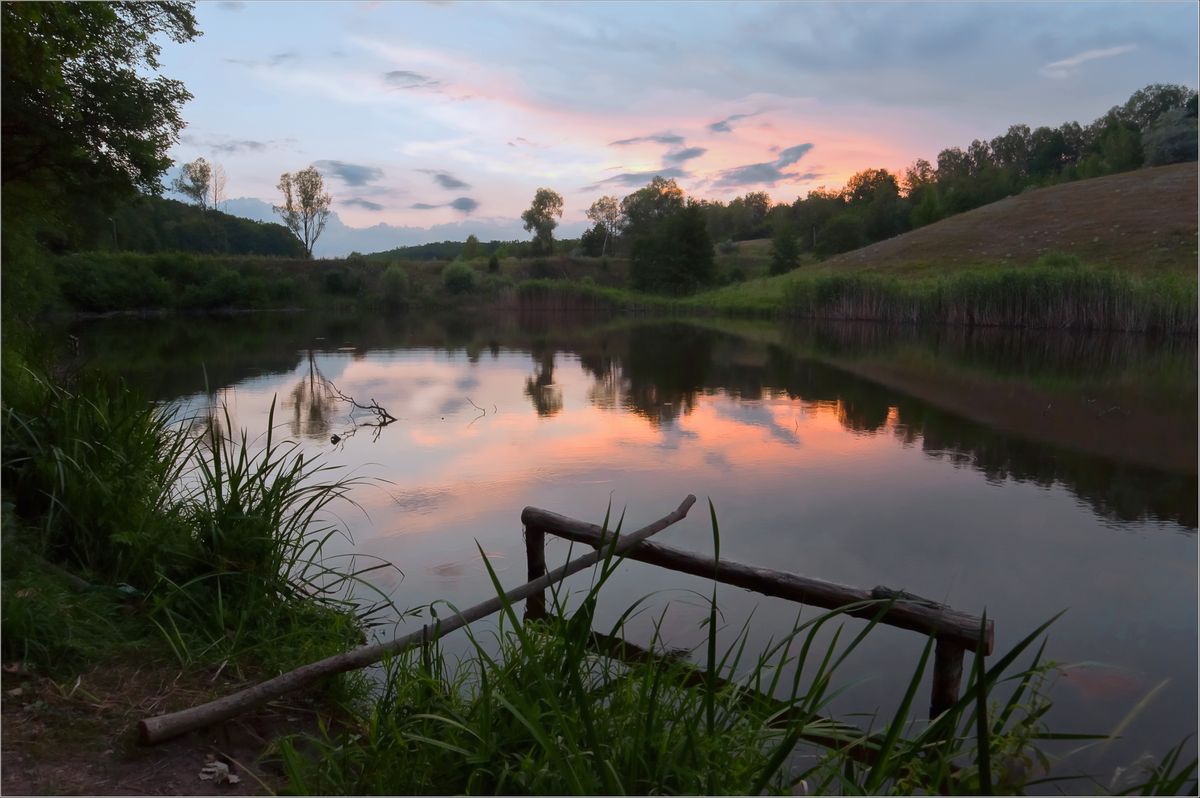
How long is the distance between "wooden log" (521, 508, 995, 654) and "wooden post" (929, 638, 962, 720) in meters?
0.09

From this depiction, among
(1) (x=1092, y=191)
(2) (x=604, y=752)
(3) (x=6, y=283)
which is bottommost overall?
(2) (x=604, y=752)

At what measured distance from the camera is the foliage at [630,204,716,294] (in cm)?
6022

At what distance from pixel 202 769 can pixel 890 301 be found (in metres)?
35.9

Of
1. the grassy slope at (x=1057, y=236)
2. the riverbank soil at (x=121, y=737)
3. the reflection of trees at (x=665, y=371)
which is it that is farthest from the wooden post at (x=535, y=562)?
the grassy slope at (x=1057, y=236)

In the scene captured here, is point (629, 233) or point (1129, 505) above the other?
point (629, 233)

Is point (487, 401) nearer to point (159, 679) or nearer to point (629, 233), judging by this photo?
point (159, 679)

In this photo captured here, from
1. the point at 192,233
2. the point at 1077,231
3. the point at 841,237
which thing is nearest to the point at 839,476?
the point at 1077,231

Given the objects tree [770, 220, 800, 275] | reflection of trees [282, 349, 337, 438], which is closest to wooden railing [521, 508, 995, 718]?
reflection of trees [282, 349, 337, 438]

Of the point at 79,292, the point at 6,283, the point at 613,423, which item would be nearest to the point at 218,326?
the point at 79,292

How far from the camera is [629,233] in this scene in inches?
3260

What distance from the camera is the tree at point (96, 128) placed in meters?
16.6

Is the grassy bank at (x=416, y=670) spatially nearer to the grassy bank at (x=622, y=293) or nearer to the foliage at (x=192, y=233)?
the grassy bank at (x=622, y=293)

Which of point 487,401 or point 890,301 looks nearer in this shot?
point 487,401

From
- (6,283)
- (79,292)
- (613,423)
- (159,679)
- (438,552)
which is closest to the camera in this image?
(159,679)
